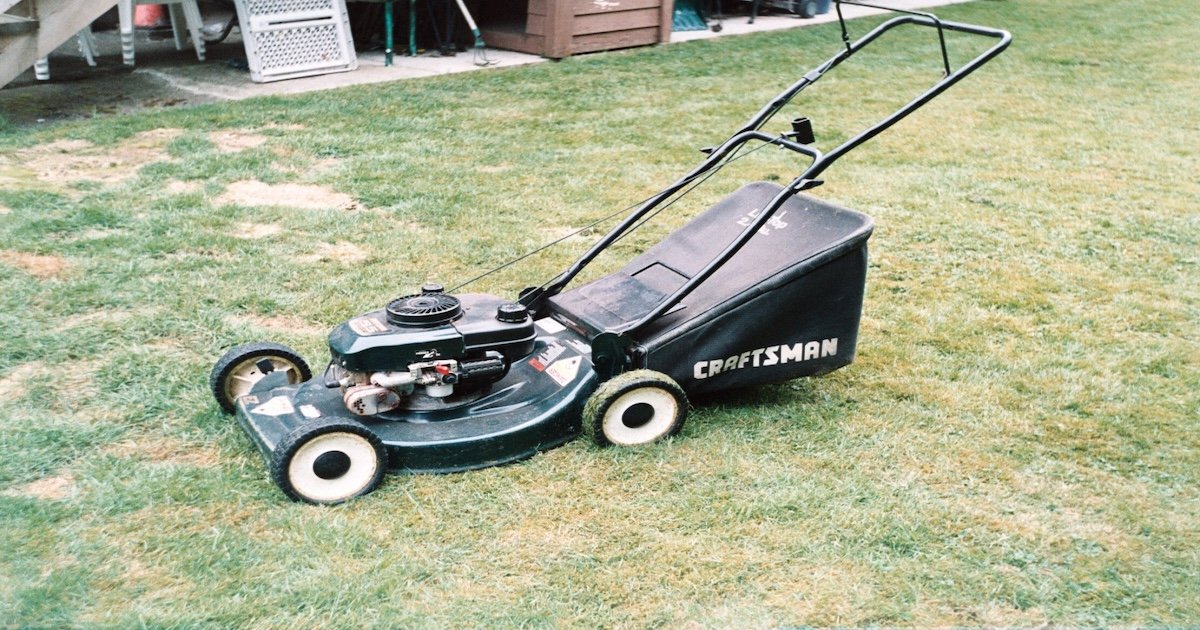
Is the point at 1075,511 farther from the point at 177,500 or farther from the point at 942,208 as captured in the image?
the point at 942,208

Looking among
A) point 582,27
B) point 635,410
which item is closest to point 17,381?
point 635,410

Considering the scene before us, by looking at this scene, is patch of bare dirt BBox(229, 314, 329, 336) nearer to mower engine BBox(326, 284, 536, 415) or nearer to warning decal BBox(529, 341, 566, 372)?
mower engine BBox(326, 284, 536, 415)

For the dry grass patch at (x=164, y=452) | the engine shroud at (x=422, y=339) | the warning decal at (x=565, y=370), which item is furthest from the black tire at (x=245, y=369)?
the warning decal at (x=565, y=370)

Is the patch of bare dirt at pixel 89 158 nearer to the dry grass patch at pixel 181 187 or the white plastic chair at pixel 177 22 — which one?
the dry grass patch at pixel 181 187

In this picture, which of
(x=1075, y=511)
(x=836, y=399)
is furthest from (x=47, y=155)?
(x=1075, y=511)

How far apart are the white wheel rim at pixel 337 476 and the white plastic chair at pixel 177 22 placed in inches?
237

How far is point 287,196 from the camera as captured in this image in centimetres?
570

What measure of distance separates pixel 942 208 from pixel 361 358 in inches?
145

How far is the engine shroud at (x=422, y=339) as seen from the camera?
305 centimetres

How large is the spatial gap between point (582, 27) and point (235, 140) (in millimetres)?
3712

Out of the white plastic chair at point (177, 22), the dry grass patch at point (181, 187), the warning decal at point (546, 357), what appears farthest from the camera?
the white plastic chair at point (177, 22)

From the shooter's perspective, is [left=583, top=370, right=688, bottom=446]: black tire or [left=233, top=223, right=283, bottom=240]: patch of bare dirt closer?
[left=583, top=370, right=688, bottom=446]: black tire

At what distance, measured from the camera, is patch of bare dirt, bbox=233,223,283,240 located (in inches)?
201

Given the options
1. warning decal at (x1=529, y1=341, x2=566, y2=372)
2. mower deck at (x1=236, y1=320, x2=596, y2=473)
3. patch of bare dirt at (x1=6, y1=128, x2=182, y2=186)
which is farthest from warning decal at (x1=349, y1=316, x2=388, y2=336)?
patch of bare dirt at (x1=6, y1=128, x2=182, y2=186)
